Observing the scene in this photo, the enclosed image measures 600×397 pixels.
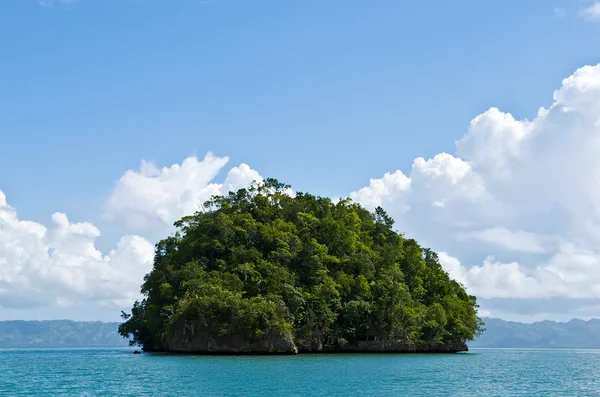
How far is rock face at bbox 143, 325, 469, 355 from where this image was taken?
8425cm

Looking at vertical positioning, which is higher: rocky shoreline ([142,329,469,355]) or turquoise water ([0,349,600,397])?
rocky shoreline ([142,329,469,355])

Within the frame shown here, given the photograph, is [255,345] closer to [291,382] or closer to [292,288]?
[292,288]

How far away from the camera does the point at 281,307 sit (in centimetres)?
8538

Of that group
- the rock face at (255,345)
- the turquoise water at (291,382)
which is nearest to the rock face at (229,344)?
the rock face at (255,345)

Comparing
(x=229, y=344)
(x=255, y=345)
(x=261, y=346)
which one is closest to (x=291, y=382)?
(x=261, y=346)

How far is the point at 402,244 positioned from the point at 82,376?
225 feet

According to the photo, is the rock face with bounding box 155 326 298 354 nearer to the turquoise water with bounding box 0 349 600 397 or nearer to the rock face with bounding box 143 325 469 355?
the rock face with bounding box 143 325 469 355

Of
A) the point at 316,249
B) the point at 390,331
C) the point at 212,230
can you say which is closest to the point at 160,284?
the point at 212,230

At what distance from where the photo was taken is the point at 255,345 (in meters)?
84.4

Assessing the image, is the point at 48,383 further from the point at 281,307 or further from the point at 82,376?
the point at 281,307

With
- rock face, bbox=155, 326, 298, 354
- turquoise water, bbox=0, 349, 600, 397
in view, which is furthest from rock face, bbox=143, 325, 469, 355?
turquoise water, bbox=0, 349, 600, 397

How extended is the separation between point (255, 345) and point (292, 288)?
31.5 ft

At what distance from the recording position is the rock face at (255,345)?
84250mm

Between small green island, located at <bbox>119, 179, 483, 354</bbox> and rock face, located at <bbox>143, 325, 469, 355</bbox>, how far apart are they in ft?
0.47
